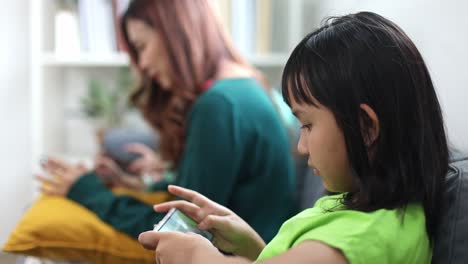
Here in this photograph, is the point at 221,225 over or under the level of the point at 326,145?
under

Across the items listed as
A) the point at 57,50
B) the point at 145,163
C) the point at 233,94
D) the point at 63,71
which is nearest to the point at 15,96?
the point at 57,50

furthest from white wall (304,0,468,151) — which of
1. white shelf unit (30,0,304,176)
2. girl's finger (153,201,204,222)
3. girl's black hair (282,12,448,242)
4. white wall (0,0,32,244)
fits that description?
white wall (0,0,32,244)

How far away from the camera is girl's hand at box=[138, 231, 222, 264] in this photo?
0.65m

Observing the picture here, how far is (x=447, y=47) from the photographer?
3.05 ft

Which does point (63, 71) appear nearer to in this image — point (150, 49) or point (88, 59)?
point (88, 59)

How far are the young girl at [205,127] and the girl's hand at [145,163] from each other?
213 millimetres

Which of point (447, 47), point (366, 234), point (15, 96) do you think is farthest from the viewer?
point (15, 96)

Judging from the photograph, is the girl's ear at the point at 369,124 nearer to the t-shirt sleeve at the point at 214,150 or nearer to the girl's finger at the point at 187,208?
the girl's finger at the point at 187,208

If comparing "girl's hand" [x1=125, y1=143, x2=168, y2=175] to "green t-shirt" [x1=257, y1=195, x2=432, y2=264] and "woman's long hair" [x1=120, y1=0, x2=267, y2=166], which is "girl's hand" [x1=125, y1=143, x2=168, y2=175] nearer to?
"woman's long hair" [x1=120, y1=0, x2=267, y2=166]

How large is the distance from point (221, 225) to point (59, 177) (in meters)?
0.72

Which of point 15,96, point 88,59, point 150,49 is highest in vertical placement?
point 150,49

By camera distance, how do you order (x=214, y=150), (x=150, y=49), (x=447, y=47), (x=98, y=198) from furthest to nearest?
1. (x=150, y=49)
2. (x=98, y=198)
3. (x=214, y=150)
4. (x=447, y=47)

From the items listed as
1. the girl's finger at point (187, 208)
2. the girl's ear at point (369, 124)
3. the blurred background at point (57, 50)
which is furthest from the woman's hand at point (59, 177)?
the girl's ear at point (369, 124)

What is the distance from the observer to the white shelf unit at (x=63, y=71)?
202 centimetres
